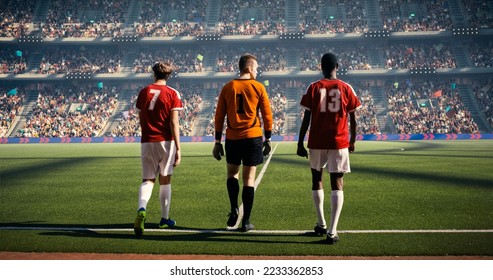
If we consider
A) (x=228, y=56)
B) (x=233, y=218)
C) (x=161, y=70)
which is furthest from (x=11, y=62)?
(x=233, y=218)

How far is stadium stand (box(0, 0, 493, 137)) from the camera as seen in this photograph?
4194 centimetres

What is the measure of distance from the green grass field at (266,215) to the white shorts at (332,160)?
2.77 feet

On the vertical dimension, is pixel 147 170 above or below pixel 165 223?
above

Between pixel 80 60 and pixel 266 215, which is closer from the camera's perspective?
pixel 266 215

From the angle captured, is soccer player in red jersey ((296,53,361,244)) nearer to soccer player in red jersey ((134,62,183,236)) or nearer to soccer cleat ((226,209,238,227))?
soccer cleat ((226,209,238,227))

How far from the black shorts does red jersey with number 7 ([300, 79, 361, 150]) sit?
715 mm

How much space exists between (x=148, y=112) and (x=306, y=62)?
1676 inches

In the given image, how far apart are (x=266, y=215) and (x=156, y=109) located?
7.68ft

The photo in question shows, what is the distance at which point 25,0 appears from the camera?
51.6 m

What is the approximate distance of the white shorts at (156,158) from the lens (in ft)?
17.3

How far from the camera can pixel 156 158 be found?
209 inches

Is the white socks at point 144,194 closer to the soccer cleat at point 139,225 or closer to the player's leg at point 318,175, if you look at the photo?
the soccer cleat at point 139,225

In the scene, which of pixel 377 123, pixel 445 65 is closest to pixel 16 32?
pixel 377 123

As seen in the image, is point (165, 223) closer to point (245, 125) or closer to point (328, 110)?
point (245, 125)
